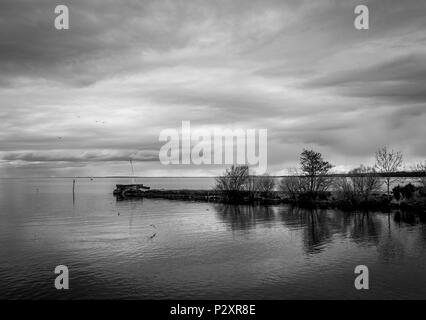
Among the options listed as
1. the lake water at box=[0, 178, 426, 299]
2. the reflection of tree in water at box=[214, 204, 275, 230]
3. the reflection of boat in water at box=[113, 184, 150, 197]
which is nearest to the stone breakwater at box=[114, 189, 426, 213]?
the reflection of boat in water at box=[113, 184, 150, 197]

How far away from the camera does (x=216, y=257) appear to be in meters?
48.1

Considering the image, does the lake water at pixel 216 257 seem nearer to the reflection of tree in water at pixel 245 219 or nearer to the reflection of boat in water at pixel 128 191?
the reflection of tree in water at pixel 245 219

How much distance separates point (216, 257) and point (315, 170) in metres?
77.7

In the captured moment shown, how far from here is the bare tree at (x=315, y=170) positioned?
11800cm

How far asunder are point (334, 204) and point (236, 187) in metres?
43.0

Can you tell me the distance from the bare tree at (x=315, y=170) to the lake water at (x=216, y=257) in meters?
37.1

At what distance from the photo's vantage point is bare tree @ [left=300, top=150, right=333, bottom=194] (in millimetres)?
118000

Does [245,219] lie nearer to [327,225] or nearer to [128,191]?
[327,225]

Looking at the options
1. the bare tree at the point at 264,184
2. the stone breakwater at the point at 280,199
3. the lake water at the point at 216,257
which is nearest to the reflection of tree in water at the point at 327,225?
the lake water at the point at 216,257

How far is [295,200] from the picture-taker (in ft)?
393

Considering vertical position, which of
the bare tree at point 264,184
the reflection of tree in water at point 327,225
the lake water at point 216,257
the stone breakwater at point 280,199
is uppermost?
the bare tree at point 264,184

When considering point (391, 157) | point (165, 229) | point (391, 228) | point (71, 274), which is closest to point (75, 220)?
point (165, 229)

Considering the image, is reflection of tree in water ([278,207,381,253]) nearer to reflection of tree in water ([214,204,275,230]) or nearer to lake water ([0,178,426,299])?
lake water ([0,178,426,299])
